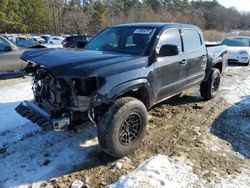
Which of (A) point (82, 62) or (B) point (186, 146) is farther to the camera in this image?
(B) point (186, 146)

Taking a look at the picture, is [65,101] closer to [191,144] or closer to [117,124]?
[117,124]

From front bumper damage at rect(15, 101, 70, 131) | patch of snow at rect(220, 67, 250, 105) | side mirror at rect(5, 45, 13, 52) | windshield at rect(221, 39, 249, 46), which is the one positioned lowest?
patch of snow at rect(220, 67, 250, 105)

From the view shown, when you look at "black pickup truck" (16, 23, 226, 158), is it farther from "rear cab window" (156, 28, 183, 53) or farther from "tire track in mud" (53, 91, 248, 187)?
"tire track in mud" (53, 91, 248, 187)

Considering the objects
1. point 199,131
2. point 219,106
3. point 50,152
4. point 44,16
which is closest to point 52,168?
point 50,152

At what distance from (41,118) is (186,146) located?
2265 millimetres

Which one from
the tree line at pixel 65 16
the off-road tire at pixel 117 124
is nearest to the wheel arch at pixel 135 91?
the off-road tire at pixel 117 124

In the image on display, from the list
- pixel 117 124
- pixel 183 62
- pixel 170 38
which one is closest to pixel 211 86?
pixel 183 62

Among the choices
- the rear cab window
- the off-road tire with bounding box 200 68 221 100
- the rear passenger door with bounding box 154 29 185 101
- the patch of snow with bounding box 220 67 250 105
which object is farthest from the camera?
the patch of snow with bounding box 220 67 250 105

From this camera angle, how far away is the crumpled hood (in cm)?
400

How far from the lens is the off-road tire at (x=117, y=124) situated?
418 cm

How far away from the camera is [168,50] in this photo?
5.02 m

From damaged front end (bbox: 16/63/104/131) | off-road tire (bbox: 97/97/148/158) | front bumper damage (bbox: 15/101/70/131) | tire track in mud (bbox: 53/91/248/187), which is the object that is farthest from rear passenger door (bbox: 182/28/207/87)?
front bumper damage (bbox: 15/101/70/131)

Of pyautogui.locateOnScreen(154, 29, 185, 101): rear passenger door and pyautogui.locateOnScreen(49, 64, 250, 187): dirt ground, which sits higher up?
pyautogui.locateOnScreen(154, 29, 185, 101): rear passenger door

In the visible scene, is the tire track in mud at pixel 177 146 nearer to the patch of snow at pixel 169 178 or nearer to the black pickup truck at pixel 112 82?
the patch of snow at pixel 169 178
